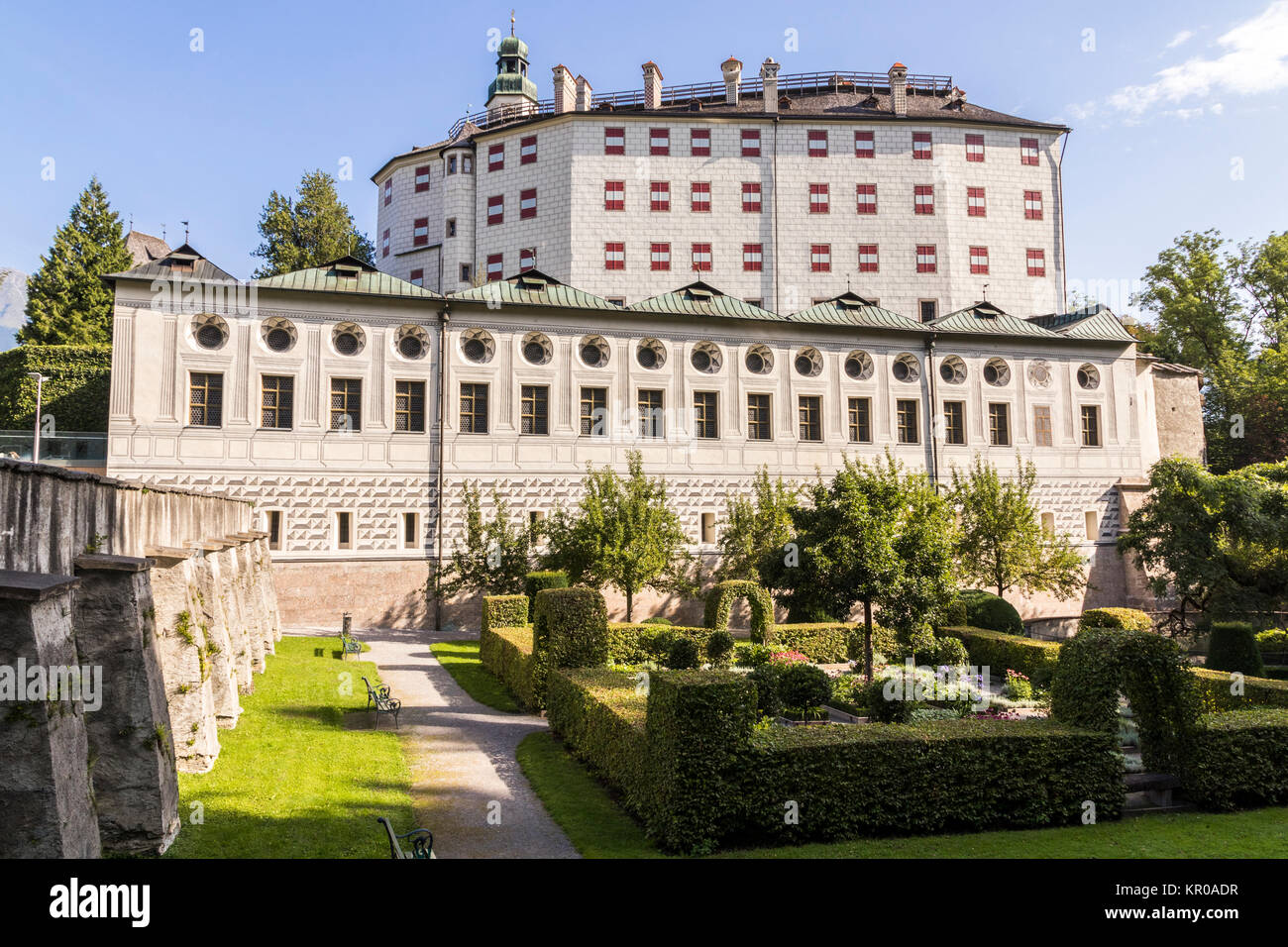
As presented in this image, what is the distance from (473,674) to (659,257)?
89.4 ft

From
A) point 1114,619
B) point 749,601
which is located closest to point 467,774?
point 749,601

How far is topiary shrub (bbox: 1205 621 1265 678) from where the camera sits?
19.1 m

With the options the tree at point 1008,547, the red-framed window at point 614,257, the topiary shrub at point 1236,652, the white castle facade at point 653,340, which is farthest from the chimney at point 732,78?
the topiary shrub at point 1236,652

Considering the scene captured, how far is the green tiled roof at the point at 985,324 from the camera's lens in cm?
3453

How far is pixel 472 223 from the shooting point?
4562cm

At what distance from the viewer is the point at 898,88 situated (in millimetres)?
46469

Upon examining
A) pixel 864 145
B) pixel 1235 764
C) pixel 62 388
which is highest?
pixel 864 145

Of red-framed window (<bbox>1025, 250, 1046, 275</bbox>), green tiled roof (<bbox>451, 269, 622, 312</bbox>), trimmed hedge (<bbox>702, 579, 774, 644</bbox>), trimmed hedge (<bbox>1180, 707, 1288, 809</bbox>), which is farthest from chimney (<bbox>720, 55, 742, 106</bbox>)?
trimmed hedge (<bbox>1180, 707, 1288, 809</bbox>)

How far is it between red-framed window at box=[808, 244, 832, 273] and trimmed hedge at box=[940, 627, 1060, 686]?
23.9m

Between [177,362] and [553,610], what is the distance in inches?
730

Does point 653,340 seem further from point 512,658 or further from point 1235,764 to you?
point 1235,764

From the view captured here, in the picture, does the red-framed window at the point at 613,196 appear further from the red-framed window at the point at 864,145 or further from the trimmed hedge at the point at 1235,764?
the trimmed hedge at the point at 1235,764
